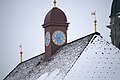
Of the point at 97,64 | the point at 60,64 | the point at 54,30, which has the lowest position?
the point at 60,64

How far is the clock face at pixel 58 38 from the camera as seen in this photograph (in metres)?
27.5

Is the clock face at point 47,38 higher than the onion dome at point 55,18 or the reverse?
the reverse

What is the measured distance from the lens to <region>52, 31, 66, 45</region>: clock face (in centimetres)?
2745

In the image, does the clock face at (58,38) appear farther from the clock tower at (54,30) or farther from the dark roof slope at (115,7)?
the dark roof slope at (115,7)

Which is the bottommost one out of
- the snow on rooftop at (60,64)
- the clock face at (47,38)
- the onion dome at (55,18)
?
the snow on rooftop at (60,64)

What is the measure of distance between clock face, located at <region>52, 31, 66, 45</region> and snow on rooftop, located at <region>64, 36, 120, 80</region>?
6645 millimetres

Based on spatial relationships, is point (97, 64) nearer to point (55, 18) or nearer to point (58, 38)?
point (58, 38)

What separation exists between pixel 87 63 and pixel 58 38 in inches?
336

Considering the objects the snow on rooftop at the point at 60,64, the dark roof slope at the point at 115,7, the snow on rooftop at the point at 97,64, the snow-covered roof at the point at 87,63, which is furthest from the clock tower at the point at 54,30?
the dark roof slope at the point at 115,7

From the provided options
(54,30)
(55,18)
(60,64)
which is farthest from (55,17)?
(60,64)

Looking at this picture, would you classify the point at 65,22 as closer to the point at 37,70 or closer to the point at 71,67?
the point at 37,70

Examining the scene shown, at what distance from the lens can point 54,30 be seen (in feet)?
91.5

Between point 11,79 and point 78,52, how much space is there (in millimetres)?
11781

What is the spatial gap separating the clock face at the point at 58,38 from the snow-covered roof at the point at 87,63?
383 cm
